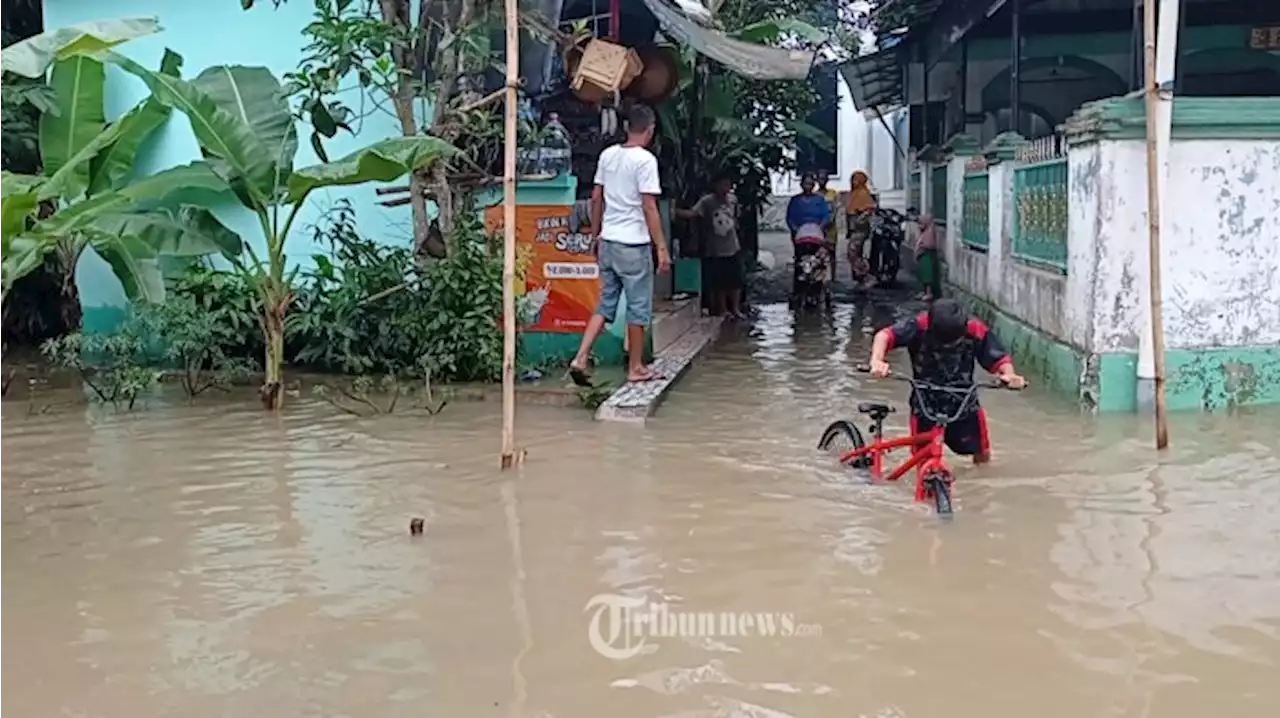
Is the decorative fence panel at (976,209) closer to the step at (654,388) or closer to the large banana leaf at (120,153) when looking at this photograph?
the step at (654,388)

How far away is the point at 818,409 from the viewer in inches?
342

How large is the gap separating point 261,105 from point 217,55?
2.50m

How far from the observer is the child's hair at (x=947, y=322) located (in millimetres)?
6004

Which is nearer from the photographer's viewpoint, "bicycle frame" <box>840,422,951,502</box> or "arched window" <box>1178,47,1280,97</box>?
"bicycle frame" <box>840,422,951,502</box>

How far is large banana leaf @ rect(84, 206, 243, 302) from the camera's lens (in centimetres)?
854

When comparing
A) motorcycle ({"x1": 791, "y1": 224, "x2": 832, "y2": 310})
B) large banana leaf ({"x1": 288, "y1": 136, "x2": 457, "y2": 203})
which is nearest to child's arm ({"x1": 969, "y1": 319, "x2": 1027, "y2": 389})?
large banana leaf ({"x1": 288, "y1": 136, "x2": 457, "y2": 203})

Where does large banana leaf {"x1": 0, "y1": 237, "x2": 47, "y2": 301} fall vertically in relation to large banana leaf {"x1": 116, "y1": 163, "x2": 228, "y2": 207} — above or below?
below

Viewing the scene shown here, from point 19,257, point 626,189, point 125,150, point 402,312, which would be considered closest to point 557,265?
point 402,312

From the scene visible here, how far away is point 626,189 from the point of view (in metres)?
8.51

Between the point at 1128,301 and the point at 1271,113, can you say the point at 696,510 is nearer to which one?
the point at 1128,301

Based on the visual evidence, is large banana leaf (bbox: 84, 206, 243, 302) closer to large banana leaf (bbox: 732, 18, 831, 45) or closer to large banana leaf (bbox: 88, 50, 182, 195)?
large banana leaf (bbox: 88, 50, 182, 195)

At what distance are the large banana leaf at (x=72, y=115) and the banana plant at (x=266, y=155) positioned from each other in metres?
0.63

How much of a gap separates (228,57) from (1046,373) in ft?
23.0

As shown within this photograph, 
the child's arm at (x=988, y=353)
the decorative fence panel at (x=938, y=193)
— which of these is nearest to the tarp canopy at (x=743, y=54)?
the child's arm at (x=988, y=353)
